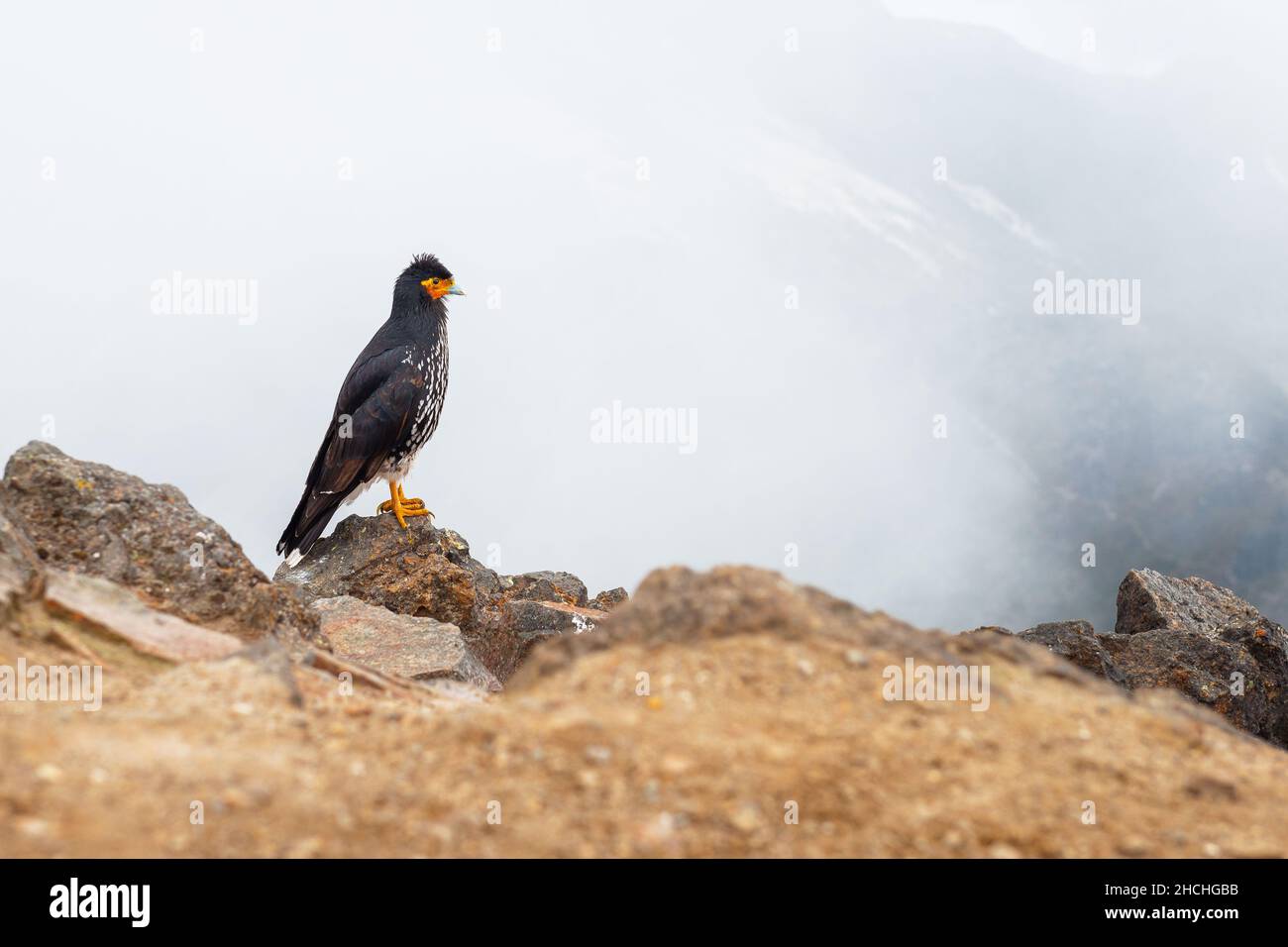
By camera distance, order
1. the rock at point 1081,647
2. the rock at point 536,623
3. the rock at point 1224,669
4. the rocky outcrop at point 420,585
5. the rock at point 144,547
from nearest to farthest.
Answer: the rock at point 144,547
the rock at point 1081,647
the rock at point 1224,669
the rocky outcrop at point 420,585
the rock at point 536,623

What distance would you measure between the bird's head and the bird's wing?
0.95 meters

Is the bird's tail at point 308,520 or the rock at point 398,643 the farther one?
the bird's tail at point 308,520

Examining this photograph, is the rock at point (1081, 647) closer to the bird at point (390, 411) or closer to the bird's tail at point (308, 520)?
the bird at point (390, 411)

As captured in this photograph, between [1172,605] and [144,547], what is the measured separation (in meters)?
13.4

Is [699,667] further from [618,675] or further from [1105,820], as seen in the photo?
[1105,820]

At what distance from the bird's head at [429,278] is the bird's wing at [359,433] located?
0.95 metres

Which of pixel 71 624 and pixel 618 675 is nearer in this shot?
pixel 618 675

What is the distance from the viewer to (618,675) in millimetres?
4930

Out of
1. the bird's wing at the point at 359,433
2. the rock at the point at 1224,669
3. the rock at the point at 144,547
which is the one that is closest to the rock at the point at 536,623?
the bird's wing at the point at 359,433

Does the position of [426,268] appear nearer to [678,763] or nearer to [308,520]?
[308,520]

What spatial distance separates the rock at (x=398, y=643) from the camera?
10438 mm

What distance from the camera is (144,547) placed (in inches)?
340
